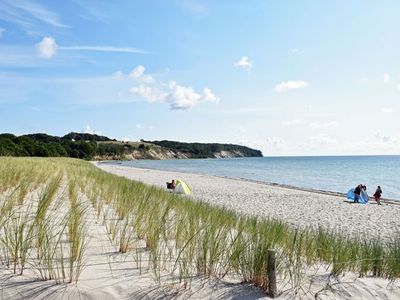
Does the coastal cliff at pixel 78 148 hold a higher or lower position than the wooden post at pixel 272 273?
higher

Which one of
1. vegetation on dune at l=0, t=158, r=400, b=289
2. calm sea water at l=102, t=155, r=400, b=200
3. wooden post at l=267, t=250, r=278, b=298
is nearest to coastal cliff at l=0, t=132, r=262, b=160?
calm sea water at l=102, t=155, r=400, b=200

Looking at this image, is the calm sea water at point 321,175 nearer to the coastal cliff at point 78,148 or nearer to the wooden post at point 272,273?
the coastal cliff at point 78,148

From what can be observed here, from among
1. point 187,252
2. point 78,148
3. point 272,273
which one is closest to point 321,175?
point 187,252

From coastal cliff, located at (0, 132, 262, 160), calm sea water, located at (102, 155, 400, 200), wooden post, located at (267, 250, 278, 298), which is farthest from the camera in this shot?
coastal cliff, located at (0, 132, 262, 160)

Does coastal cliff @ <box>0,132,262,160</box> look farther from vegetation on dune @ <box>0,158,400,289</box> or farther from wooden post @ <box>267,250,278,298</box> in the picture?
wooden post @ <box>267,250,278,298</box>

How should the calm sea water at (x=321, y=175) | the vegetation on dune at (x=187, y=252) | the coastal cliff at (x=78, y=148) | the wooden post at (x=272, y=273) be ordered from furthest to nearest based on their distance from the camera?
the coastal cliff at (x=78, y=148)
the calm sea water at (x=321, y=175)
the vegetation on dune at (x=187, y=252)
the wooden post at (x=272, y=273)

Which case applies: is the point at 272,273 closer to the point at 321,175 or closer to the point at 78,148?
the point at 321,175

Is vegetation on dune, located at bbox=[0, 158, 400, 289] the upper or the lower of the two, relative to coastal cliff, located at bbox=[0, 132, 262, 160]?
lower

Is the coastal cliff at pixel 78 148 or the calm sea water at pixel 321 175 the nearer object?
the calm sea water at pixel 321 175

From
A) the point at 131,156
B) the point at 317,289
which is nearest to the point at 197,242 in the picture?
the point at 317,289

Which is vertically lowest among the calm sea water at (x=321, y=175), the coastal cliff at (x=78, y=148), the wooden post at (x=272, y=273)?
the calm sea water at (x=321, y=175)

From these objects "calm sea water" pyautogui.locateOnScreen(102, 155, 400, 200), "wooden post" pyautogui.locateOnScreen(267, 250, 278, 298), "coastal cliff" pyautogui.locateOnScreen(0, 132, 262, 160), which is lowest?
"calm sea water" pyautogui.locateOnScreen(102, 155, 400, 200)

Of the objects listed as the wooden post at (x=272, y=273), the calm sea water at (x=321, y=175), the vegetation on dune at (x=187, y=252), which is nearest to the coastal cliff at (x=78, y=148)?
the calm sea water at (x=321, y=175)

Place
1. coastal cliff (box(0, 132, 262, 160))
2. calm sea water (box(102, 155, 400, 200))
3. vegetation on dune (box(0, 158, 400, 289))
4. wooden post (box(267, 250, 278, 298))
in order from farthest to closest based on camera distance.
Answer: coastal cliff (box(0, 132, 262, 160)) → calm sea water (box(102, 155, 400, 200)) → vegetation on dune (box(0, 158, 400, 289)) → wooden post (box(267, 250, 278, 298))
